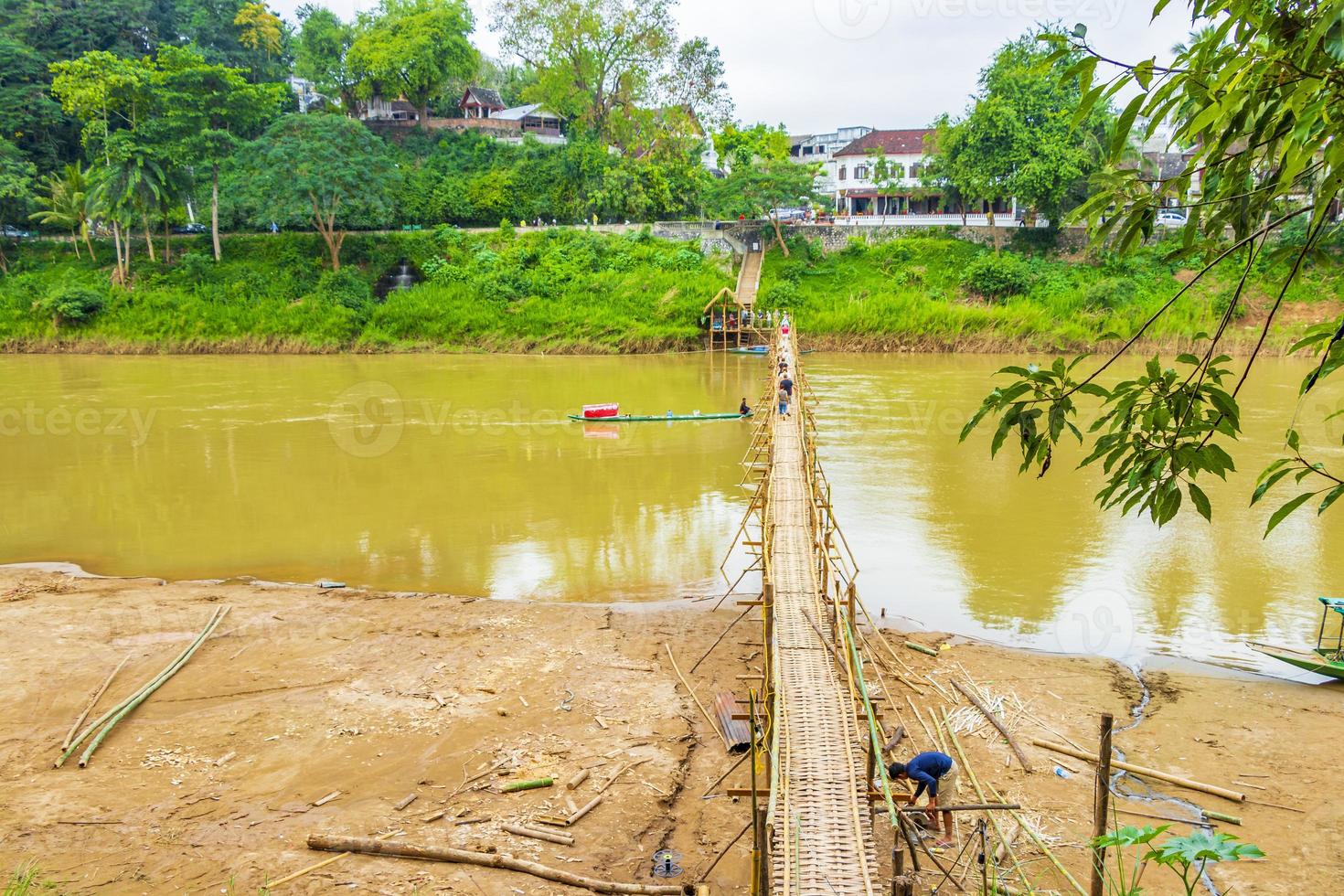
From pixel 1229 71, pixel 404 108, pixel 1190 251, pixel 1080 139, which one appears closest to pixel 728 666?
pixel 1190 251

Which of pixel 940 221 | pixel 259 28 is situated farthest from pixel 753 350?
pixel 259 28

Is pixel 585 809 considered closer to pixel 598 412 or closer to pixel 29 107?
pixel 598 412

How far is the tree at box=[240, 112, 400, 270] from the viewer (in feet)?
101

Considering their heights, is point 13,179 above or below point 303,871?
above

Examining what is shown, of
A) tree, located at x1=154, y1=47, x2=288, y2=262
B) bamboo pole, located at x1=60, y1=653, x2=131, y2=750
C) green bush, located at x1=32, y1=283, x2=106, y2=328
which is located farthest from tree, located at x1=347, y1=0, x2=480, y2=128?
bamboo pole, located at x1=60, y1=653, x2=131, y2=750

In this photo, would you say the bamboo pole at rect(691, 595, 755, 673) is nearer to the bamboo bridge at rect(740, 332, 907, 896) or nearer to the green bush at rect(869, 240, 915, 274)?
the bamboo bridge at rect(740, 332, 907, 896)

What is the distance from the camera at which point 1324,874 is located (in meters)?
5.51

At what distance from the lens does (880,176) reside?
42.9 meters

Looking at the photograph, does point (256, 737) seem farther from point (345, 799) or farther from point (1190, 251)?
point (1190, 251)

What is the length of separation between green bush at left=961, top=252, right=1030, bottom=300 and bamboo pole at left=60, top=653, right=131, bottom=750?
95.5 ft

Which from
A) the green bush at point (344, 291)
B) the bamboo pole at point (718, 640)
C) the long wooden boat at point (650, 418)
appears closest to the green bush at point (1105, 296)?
the long wooden boat at point (650, 418)

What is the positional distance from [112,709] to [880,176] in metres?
41.1

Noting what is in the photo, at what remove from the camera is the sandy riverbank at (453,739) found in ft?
18.5

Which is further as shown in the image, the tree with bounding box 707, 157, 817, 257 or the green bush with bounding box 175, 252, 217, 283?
the green bush with bounding box 175, 252, 217, 283
